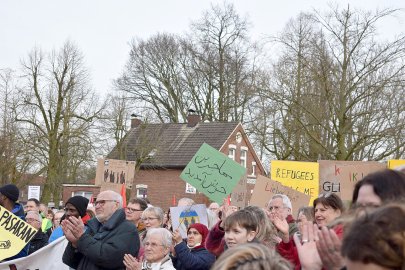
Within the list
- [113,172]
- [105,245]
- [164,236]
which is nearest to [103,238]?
[105,245]

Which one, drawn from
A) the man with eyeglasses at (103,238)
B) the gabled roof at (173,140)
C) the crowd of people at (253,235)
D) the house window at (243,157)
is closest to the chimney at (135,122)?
the gabled roof at (173,140)

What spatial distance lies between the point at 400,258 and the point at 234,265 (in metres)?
0.67

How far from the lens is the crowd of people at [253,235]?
2279 mm

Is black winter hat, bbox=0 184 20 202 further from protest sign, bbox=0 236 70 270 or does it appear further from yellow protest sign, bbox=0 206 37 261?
protest sign, bbox=0 236 70 270

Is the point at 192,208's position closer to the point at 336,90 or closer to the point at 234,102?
the point at 336,90

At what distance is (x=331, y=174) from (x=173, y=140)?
39020 millimetres

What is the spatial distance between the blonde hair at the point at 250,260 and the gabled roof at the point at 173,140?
44.4 metres

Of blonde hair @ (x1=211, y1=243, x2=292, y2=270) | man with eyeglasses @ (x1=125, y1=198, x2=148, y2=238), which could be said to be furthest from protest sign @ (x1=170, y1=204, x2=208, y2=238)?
blonde hair @ (x1=211, y1=243, x2=292, y2=270)

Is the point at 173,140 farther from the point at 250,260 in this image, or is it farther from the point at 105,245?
the point at 250,260

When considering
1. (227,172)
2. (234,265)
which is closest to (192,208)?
(227,172)

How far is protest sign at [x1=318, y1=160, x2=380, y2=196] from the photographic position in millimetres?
12250

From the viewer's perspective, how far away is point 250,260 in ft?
8.89

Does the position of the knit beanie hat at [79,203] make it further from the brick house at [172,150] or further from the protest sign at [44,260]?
the brick house at [172,150]

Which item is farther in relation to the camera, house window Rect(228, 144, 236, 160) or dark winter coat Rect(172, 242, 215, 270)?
house window Rect(228, 144, 236, 160)
